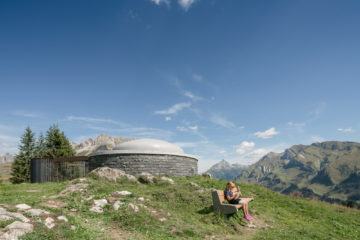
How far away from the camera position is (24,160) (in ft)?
163

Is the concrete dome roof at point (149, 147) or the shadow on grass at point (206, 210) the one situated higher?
the concrete dome roof at point (149, 147)

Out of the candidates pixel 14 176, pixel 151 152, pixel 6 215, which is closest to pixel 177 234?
pixel 6 215

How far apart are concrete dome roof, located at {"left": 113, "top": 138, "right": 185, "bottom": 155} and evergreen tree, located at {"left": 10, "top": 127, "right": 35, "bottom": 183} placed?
83.1 feet

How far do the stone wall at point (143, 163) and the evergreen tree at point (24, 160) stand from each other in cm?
2434

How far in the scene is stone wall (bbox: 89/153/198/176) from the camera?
85.3 ft

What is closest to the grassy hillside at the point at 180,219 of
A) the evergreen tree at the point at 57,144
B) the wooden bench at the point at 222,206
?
the wooden bench at the point at 222,206

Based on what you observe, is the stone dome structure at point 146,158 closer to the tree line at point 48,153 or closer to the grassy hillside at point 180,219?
the grassy hillside at point 180,219

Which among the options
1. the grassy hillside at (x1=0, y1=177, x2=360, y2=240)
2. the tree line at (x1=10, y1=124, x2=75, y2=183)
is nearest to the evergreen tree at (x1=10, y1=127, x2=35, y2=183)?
the tree line at (x1=10, y1=124, x2=75, y2=183)

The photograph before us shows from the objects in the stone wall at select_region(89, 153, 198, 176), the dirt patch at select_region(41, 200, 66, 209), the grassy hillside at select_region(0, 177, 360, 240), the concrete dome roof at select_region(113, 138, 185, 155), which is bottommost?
the grassy hillside at select_region(0, 177, 360, 240)

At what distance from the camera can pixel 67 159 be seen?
28641mm

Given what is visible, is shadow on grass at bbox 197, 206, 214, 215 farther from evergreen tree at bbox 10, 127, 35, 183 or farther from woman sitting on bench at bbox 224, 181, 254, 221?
evergreen tree at bbox 10, 127, 35, 183

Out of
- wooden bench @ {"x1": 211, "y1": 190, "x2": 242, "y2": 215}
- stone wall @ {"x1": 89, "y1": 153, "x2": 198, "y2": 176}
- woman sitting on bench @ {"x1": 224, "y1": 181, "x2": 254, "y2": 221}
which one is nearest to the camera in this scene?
wooden bench @ {"x1": 211, "y1": 190, "x2": 242, "y2": 215}

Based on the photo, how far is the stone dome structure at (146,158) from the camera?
26047mm

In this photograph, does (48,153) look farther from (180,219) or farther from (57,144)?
(180,219)
